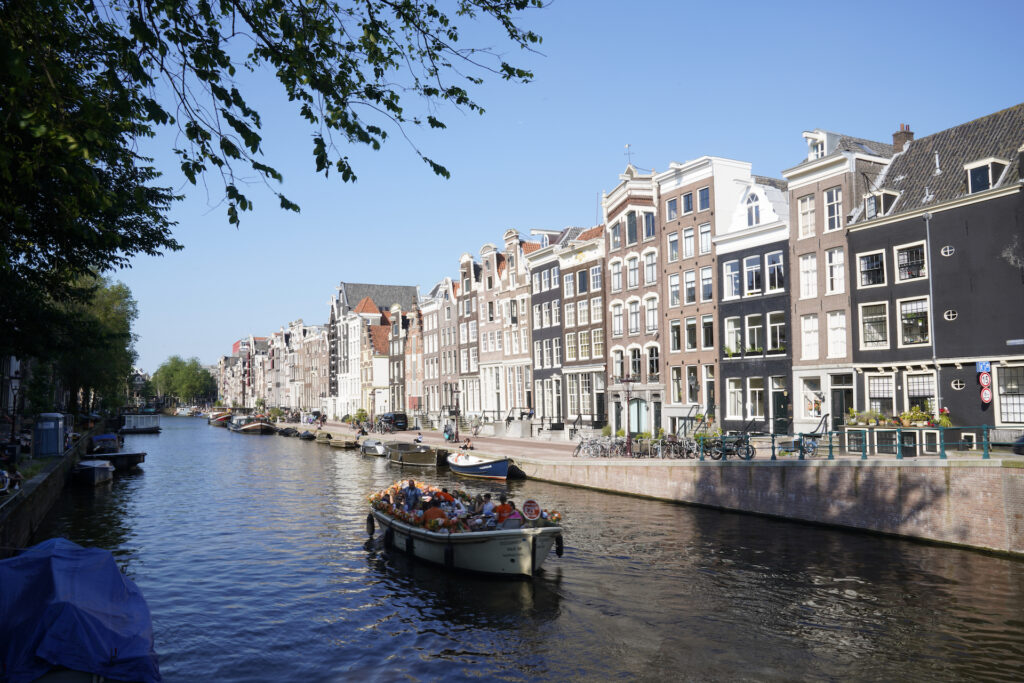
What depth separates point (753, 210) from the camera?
137ft

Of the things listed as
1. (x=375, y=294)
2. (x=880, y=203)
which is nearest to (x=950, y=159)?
(x=880, y=203)

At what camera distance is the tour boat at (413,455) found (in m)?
51.1

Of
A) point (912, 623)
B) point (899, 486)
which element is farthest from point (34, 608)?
point (899, 486)

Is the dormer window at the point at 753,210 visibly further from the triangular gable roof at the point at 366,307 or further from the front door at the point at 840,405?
the triangular gable roof at the point at 366,307

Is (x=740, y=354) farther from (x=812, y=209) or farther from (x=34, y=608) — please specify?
(x=34, y=608)

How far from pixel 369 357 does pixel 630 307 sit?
65379 mm

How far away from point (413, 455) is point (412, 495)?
26.4 meters

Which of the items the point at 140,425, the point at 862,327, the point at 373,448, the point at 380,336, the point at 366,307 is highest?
the point at 366,307

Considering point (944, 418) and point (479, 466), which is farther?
point (479, 466)

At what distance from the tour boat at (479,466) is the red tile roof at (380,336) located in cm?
6472

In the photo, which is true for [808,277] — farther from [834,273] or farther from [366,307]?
[366,307]

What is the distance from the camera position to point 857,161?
36.7 metres

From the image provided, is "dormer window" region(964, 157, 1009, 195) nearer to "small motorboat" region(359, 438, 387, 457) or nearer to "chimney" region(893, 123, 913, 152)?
"chimney" region(893, 123, 913, 152)

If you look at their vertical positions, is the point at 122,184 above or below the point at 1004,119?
below
